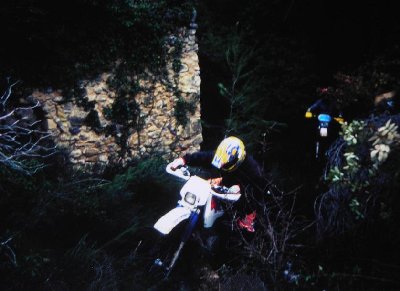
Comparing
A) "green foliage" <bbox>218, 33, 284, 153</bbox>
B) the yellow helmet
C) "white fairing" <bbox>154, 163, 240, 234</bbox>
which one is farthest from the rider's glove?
"green foliage" <bbox>218, 33, 284, 153</bbox>

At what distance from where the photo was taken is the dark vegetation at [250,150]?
3690 millimetres

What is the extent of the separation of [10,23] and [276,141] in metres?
6.53

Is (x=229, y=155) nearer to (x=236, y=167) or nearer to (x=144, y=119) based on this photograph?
(x=236, y=167)

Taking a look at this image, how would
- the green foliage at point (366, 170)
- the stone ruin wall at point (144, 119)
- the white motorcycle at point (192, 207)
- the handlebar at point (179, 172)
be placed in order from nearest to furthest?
the green foliage at point (366, 170), the white motorcycle at point (192, 207), the handlebar at point (179, 172), the stone ruin wall at point (144, 119)

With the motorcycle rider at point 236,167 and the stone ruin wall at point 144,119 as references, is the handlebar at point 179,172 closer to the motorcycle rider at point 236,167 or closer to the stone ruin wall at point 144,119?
the motorcycle rider at point 236,167

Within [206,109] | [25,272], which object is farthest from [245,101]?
[25,272]

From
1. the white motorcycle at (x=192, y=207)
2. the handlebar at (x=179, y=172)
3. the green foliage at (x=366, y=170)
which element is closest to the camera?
the green foliage at (x=366, y=170)

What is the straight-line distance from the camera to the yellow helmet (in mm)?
Answer: 3982

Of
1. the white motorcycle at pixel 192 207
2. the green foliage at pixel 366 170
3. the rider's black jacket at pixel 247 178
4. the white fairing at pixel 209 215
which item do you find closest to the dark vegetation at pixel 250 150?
the green foliage at pixel 366 170

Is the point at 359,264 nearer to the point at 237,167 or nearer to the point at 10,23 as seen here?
the point at 237,167

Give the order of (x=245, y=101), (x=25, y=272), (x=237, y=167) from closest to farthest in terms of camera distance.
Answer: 1. (x=25, y=272)
2. (x=237, y=167)
3. (x=245, y=101)

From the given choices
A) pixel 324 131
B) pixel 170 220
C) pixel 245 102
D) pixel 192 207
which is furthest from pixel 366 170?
pixel 245 102

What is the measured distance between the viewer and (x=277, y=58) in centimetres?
895

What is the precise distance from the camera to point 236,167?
13.4 ft
